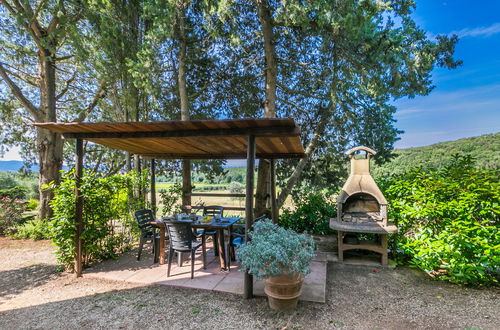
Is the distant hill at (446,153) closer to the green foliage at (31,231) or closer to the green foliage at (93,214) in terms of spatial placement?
the green foliage at (93,214)

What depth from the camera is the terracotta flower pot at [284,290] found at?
2842 mm

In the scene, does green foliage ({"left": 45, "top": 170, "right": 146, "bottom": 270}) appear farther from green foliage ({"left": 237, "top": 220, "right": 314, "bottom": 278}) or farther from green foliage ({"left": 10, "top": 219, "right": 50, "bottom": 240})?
green foliage ({"left": 10, "top": 219, "right": 50, "bottom": 240})

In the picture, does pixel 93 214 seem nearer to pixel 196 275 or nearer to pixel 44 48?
pixel 196 275

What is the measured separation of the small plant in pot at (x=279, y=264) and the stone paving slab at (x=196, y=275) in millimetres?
408

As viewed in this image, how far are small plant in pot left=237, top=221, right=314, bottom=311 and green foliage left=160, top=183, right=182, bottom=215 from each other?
458cm

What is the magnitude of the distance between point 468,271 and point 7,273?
7.02 meters

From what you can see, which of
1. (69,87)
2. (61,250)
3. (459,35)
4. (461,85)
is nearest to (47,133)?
(69,87)

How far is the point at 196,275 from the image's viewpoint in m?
3.91

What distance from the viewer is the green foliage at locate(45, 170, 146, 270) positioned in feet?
12.9

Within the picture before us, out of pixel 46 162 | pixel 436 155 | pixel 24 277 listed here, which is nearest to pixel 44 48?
pixel 46 162

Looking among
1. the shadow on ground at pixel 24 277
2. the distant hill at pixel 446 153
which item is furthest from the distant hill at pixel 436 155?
the shadow on ground at pixel 24 277

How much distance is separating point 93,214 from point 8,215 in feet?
17.3

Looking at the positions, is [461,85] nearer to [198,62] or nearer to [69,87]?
[198,62]

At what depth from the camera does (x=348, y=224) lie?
4.50m
